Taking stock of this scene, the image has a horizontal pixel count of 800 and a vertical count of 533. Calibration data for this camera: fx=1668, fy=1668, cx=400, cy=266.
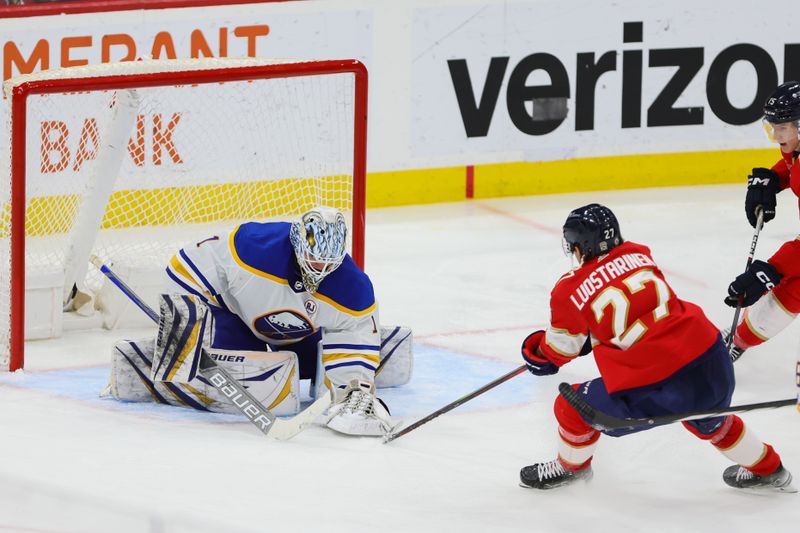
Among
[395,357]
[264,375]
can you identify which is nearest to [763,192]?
[395,357]

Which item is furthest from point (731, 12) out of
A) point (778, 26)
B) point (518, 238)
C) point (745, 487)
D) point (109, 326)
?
point (745, 487)

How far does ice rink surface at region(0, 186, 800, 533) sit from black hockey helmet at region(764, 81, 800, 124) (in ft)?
2.68

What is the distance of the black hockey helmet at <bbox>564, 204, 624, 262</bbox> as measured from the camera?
12.2 ft

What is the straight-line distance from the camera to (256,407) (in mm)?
4332

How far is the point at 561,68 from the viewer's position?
736 cm

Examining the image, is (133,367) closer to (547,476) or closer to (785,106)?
(547,476)

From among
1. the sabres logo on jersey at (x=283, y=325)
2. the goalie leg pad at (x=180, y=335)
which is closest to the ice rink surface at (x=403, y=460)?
the goalie leg pad at (x=180, y=335)

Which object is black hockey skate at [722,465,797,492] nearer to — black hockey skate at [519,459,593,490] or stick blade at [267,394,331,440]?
black hockey skate at [519,459,593,490]

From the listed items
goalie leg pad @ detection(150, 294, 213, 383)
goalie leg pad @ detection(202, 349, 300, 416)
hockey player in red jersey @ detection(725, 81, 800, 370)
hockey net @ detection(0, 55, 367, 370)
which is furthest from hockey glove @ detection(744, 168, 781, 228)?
goalie leg pad @ detection(150, 294, 213, 383)

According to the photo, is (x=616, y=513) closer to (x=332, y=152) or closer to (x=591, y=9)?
(x=332, y=152)

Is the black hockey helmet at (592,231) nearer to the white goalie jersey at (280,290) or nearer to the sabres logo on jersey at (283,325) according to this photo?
the white goalie jersey at (280,290)

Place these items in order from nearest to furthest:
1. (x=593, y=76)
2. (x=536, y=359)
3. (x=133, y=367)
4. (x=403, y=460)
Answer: (x=536, y=359), (x=403, y=460), (x=133, y=367), (x=593, y=76)

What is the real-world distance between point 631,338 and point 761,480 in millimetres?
561

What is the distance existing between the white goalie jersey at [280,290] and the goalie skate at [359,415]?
0.07m
